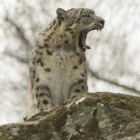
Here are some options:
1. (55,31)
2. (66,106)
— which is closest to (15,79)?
(55,31)

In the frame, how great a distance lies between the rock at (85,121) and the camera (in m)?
9.88

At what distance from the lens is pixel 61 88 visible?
15.5 m

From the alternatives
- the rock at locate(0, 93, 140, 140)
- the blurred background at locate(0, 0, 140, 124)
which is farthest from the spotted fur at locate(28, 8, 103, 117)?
the blurred background at locate(0, 0, 140, 124)

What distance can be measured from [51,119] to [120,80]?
1717 cm

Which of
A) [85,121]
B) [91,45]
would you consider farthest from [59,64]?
[91,45]

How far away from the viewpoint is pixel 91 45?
29.5 meters

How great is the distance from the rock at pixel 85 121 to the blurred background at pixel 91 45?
49.1 feet

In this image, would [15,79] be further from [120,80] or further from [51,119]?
[51,119]

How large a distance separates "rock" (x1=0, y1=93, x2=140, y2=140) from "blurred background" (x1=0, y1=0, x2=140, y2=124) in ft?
49.1

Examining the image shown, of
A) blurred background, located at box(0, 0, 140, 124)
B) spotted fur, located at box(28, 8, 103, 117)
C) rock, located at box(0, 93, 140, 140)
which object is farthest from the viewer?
blurred background, located at box(0, 0, 140, 124)

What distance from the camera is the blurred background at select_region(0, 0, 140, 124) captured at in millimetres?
26625

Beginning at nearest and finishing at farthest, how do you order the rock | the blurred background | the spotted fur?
the rock
the spotted fur
the blurred background

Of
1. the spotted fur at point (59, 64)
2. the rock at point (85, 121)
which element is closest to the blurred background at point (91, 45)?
the spotted fur at point (59, 64)

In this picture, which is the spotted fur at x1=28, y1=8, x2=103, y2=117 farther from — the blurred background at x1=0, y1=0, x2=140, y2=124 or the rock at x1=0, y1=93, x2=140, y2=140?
the blurred background at x1=0, y1=0, x2=140, y2=124
